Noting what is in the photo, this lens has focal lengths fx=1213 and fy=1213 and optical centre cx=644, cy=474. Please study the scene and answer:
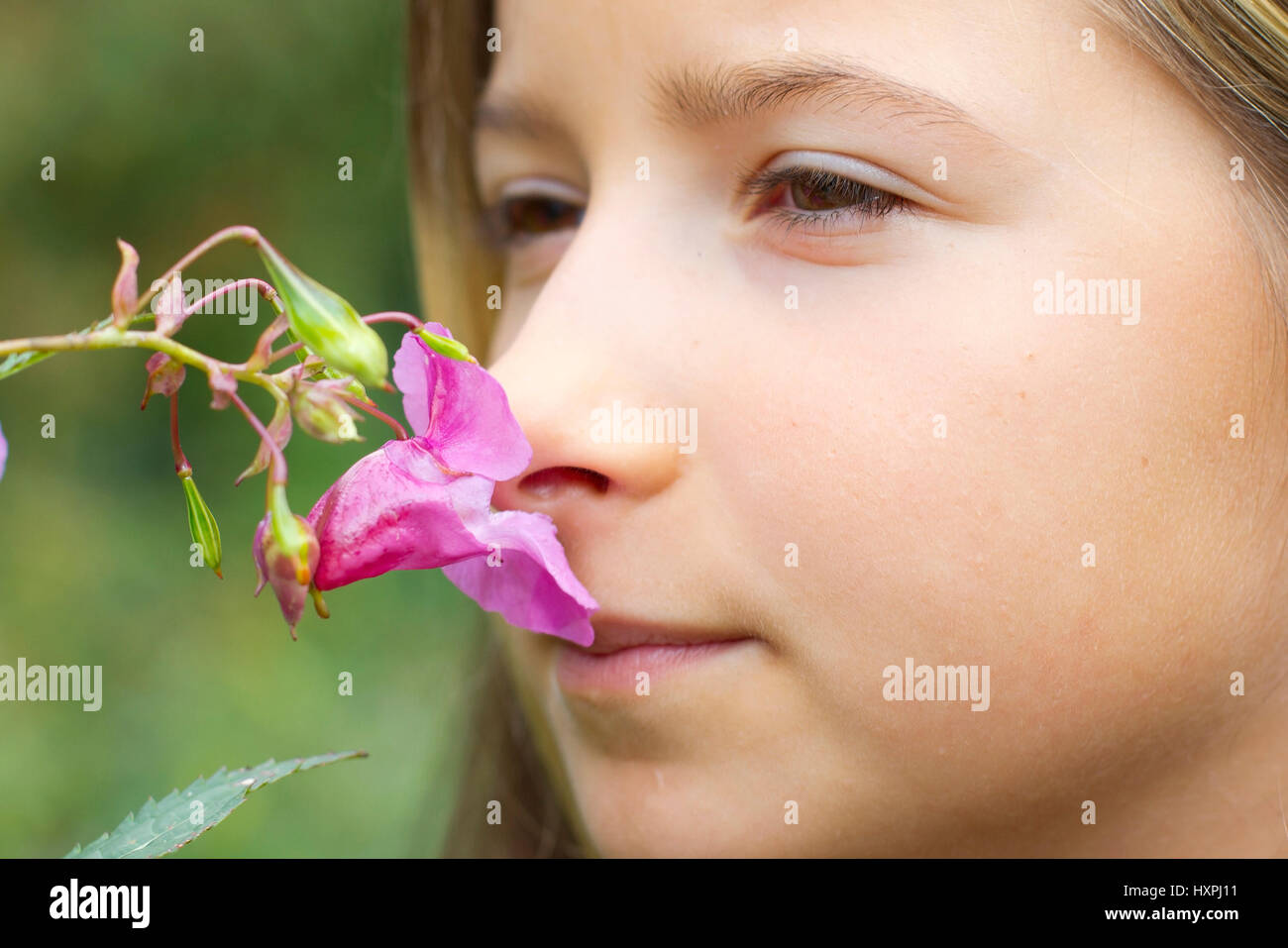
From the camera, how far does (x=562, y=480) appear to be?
78 cm

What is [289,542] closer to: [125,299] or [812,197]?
[125,299]

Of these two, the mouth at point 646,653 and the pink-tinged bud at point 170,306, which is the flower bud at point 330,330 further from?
the mouth at point 646,653

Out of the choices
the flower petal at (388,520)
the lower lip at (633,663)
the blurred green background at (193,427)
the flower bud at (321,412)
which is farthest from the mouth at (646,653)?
the blurred green background at (193,427)

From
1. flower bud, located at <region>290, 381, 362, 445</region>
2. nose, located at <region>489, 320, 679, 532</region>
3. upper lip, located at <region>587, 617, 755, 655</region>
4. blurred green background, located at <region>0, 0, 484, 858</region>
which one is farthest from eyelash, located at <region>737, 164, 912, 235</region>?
blurred green background, located at <region>0, 0, 484, 858</region>

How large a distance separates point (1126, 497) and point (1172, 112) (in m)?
0.25

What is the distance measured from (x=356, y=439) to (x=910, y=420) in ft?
1.31

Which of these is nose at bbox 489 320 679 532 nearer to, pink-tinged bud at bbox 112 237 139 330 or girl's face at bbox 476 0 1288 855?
girl's face at bbox 476 0 1288 855

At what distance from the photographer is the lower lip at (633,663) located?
31.6 inches

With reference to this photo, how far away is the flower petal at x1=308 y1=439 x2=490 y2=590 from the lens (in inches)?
21.7

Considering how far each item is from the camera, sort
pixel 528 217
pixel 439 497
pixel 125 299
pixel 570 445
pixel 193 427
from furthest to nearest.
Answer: pixel 193 427, pixel 528 217, pixel 570 445, pixel 439 497, pixel 125 299

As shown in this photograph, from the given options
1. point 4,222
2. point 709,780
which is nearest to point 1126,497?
point 709,780

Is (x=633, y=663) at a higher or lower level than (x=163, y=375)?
lower

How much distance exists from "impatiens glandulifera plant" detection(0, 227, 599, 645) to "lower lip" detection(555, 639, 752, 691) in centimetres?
13

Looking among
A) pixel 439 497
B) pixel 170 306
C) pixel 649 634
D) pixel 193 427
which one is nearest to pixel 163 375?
pixel 170 306
